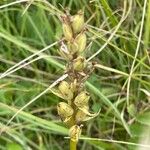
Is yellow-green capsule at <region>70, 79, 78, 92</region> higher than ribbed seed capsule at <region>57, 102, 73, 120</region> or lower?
higher

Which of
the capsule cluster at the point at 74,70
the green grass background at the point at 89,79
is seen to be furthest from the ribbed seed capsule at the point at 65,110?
the green grass background at the point at 89,79

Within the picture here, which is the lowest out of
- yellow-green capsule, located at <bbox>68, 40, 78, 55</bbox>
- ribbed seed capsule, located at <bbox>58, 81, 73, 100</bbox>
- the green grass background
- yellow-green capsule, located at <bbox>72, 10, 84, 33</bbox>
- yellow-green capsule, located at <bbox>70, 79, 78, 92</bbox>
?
the green grass background

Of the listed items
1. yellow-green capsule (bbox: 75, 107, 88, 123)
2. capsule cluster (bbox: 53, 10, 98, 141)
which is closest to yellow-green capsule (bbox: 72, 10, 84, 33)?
capsule cluster (bbox: 53, 10, 98, 141)

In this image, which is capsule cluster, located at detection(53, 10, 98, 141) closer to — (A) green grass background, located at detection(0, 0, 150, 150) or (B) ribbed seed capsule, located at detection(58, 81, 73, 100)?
(B) ribbed seed capsule, located at detection(58, 81, 73, 100)

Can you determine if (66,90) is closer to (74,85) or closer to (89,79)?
(74,85)

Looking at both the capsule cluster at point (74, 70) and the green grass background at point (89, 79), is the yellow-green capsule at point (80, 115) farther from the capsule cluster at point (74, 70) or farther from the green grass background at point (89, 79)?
the green grass background at point (89, 79)

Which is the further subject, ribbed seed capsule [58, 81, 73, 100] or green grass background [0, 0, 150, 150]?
green grass background [0, 0, 150, 150]
